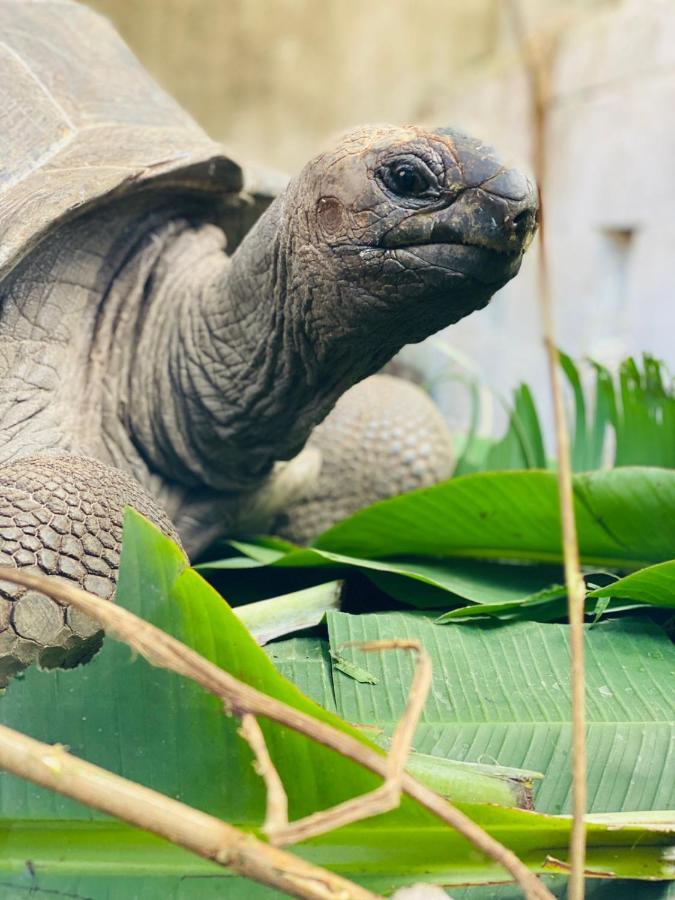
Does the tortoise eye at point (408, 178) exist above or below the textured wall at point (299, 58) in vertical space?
below

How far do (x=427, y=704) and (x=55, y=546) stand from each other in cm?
39

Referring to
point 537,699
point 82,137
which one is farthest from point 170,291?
point 537,699

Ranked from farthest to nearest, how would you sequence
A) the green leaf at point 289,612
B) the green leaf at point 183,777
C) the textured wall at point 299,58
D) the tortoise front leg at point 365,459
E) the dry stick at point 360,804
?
1. the textured wall at point 299,58
2. the tortoise front leg at point 365,459
3. the green leaf at point 289,612
4. the green leaf at point 183,777
5. the dry stick at point 360,804

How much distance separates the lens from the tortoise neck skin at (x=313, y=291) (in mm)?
1097

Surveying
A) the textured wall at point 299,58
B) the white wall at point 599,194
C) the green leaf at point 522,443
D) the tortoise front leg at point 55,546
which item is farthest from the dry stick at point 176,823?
the textured wall at point 299,58

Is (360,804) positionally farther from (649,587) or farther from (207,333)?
(207,333)

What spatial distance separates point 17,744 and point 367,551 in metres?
0.91

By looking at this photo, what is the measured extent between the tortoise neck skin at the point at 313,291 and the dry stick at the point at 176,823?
0.72 m

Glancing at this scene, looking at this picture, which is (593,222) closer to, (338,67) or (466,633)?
(338,67)

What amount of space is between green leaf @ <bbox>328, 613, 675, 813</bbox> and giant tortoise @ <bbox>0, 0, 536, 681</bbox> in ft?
0.94

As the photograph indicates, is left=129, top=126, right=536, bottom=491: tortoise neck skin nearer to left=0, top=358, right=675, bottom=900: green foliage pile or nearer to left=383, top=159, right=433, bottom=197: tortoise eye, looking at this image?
left=383, top=159, right=433, bottom=197: tortoise eye

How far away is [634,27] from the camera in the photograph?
4512 millimetres

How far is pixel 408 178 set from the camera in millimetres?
1107

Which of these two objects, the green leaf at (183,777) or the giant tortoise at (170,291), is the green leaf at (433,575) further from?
the green leaf at (183,777)
